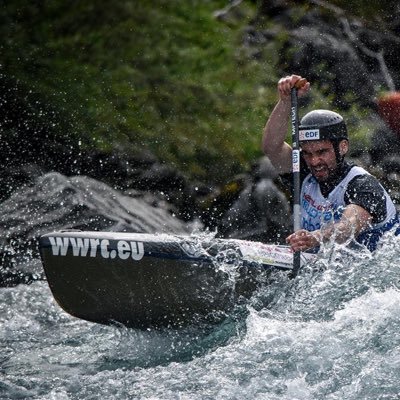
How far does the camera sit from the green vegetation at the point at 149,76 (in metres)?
9.98

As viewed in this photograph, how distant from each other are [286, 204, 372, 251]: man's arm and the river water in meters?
0.13

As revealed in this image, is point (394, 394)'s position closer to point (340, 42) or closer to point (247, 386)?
point (247, 386)

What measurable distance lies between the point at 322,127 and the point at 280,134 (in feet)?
1.76

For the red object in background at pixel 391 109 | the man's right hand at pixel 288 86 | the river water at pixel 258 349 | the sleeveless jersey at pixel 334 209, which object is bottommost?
the river water at pixel 258 349

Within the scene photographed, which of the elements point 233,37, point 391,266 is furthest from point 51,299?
point 233,37

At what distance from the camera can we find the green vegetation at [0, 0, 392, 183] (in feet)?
32.8

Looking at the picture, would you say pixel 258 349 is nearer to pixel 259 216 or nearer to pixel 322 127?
pixel 322 127

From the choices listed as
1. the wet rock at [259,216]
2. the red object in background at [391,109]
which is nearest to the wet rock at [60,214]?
the wet rock at [259,216]

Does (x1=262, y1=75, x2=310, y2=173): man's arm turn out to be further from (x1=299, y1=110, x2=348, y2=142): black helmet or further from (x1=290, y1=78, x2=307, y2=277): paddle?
(x1=299, y1=110, x2=348, y2=142): black helmet

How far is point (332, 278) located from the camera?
6090 millimetres

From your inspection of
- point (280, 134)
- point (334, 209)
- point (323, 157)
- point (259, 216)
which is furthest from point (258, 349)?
point (259, 216)

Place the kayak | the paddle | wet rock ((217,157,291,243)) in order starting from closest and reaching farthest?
the kayak → the paddle → wet rock ((217,157,291,243))

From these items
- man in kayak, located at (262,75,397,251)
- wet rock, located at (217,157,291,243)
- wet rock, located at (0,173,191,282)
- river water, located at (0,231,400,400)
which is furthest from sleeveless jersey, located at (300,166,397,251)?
wet rock, located at (217,157,291,243)

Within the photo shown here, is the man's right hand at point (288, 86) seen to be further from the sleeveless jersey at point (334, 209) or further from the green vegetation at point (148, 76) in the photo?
the green vegetation at point (148, 76)
